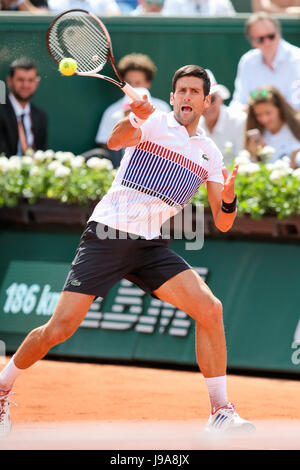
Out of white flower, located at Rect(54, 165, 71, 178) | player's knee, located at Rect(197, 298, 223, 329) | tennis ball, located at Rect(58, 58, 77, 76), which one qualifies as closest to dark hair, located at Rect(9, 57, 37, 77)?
white flower, located at Rect(54, 165, 71, 178)

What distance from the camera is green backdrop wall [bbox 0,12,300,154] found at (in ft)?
28.5

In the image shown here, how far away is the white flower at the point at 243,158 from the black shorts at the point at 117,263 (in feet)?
8.22

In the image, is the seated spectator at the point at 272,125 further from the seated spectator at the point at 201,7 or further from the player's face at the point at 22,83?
the player's face at the point at 22,83

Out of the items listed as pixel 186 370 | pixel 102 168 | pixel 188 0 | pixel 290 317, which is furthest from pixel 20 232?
pixel 188 0

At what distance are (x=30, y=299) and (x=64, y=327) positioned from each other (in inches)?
119

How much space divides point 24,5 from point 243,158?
3.51 metres

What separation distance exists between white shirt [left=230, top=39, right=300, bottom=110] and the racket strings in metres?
3.51

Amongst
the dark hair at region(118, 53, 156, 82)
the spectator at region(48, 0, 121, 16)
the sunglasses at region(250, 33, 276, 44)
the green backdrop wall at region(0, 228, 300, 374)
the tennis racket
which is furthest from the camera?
the spectator at region(48, 0, 121, 16)

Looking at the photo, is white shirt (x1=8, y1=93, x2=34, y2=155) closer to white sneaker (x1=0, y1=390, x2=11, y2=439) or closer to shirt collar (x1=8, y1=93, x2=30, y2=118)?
shirt collar (x1=8, y1=93, x2=30, y2=118)

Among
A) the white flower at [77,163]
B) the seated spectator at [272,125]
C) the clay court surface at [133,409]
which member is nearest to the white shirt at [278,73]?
the seated spectator at [272,125]

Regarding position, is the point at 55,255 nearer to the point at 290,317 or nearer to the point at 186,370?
the point at 186,370

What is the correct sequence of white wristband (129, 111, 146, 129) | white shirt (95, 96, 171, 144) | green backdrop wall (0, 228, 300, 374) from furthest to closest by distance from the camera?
white shirt (95, 96, 171, 144) < green backdrop wall (0, 228, 300, 374) < white wristband (129, 111, 146, 129)

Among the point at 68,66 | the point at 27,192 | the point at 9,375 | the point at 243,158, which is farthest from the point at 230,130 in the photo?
the point at 9,375

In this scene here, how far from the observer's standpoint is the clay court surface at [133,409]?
13.9 ft
